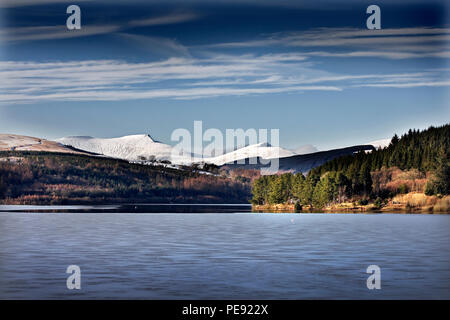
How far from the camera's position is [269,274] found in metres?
56.4

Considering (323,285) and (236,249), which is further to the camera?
(236,249)
